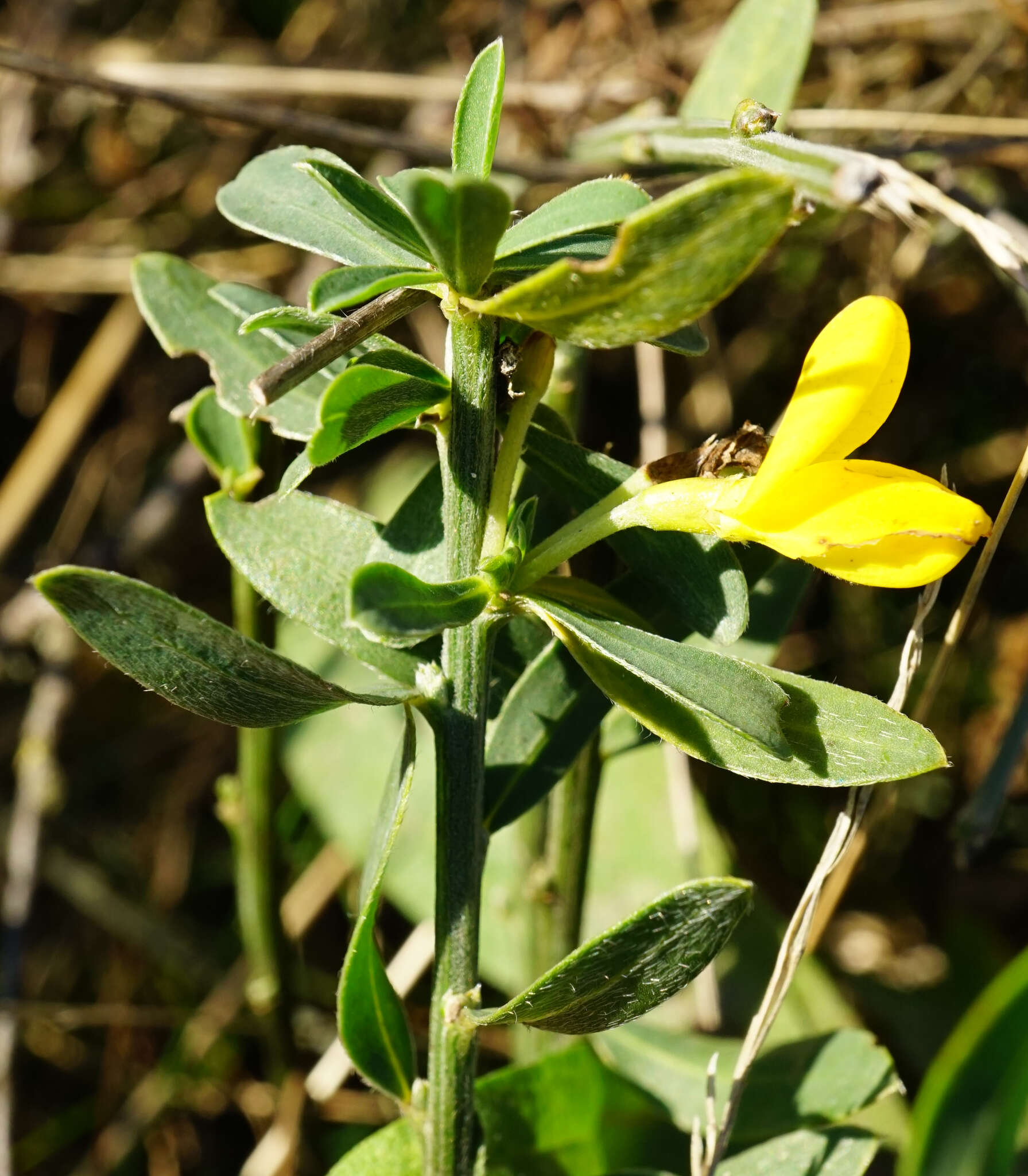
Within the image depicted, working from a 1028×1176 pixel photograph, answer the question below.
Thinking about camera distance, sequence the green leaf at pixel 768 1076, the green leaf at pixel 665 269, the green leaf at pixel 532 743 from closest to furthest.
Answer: the green leaf at pixel 665 269
the green leaf at pixel 532 743
the green leaf at pixel 768 1076

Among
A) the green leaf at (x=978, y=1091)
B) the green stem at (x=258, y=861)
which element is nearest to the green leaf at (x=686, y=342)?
the green stem at (x=258, y=861)

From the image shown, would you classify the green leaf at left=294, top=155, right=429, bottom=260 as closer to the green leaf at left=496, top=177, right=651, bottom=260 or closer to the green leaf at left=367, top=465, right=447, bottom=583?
the green leaf at left=496, top=177, right=651, bottom=260

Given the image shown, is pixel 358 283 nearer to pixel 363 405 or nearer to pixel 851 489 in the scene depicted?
pixel 363 405

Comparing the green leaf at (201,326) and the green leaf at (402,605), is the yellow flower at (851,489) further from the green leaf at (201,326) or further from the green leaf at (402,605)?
the green leaf at (201,326)

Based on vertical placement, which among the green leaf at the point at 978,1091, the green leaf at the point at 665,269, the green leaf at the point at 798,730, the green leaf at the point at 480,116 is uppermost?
the green leaf at the point at 480,116

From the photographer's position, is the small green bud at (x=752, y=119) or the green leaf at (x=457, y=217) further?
the small green bud at (x=752, y=119)

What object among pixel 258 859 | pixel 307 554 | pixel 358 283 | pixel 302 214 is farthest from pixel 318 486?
pixel 358 283

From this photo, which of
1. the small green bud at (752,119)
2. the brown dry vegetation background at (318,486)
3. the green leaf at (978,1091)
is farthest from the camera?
the brown dry vegetation background at (318,486)

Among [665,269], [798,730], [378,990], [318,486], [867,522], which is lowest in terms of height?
[378,990]
